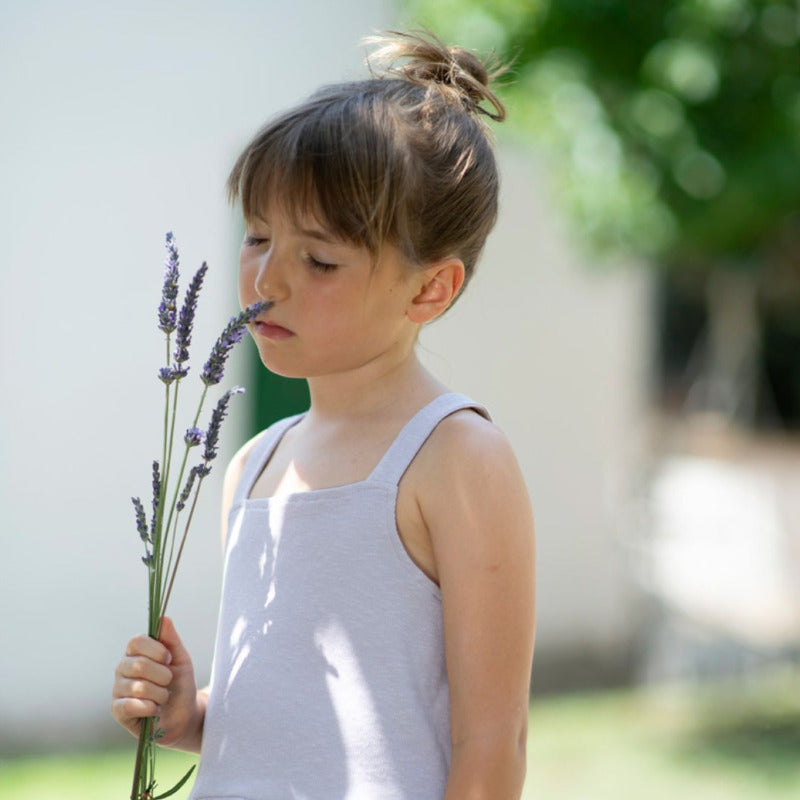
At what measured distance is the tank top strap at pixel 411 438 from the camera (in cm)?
144

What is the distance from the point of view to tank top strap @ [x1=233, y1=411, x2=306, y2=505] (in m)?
1.63

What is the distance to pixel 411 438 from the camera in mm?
1455

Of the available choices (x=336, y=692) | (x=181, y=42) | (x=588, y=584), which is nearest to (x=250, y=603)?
(x=336, y=692)

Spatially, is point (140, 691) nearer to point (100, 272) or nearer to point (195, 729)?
point (195, 729)

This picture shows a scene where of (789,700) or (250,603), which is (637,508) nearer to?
(789,700)

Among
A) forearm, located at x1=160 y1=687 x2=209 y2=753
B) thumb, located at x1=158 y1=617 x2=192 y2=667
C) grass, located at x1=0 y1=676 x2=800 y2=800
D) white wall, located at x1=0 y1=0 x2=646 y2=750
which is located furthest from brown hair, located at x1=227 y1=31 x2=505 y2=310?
white wall, located at x1=0 y1=0 x2=646 y2=750

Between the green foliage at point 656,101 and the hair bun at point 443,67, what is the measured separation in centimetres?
340

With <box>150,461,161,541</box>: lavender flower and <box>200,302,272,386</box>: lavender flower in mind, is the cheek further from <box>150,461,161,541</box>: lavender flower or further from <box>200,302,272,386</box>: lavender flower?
<box>150,461,161,541</box>: lavender flower

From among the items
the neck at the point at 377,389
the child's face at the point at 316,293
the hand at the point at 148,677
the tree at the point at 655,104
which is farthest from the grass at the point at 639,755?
the child's face at the point at 316,293

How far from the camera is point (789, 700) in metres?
6.96

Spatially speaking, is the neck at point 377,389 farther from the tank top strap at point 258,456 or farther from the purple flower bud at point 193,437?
the purple flower bud at point 193,437

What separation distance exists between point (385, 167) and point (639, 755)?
498 cm

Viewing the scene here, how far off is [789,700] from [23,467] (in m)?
4.29

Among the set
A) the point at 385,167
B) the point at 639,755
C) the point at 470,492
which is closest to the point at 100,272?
the point at 639,755
